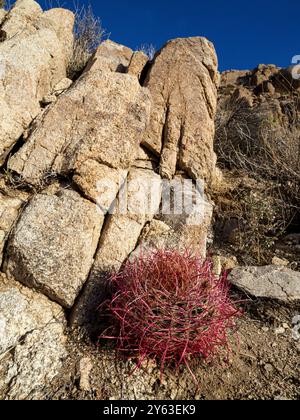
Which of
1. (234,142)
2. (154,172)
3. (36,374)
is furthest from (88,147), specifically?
(234,142)

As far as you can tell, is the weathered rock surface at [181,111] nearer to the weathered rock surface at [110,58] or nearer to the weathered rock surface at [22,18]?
the weathered rock surface at [110,58]

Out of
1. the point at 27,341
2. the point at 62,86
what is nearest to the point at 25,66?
the point at 62,86

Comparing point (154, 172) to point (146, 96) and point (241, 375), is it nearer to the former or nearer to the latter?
point (146, 96)

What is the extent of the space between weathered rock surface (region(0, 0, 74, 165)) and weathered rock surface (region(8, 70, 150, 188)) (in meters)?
0.27

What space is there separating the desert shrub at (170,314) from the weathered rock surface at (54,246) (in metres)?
0.47

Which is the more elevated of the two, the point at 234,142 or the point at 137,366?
the point at 234,142

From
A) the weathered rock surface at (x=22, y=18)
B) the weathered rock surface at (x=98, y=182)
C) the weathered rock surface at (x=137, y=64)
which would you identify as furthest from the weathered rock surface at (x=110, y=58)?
the weathered rock surface at (x=98, y=182)

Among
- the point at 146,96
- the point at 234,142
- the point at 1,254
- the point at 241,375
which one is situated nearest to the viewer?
the point at 241,375

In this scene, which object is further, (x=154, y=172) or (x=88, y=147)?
(x=154, y=172)

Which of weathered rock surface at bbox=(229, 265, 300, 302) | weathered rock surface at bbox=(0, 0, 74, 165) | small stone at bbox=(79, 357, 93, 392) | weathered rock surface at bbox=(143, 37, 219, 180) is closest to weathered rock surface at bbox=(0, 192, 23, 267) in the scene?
weathered rock surface at bbox=(0, 0, 74, 165)

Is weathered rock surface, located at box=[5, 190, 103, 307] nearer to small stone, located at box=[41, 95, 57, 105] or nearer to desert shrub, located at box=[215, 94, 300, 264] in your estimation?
small stone, located at box=[41, 95, 57, 105]

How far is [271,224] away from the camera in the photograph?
3682mm

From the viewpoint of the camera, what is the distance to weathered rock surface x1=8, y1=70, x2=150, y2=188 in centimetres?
288

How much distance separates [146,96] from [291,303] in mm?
2604
